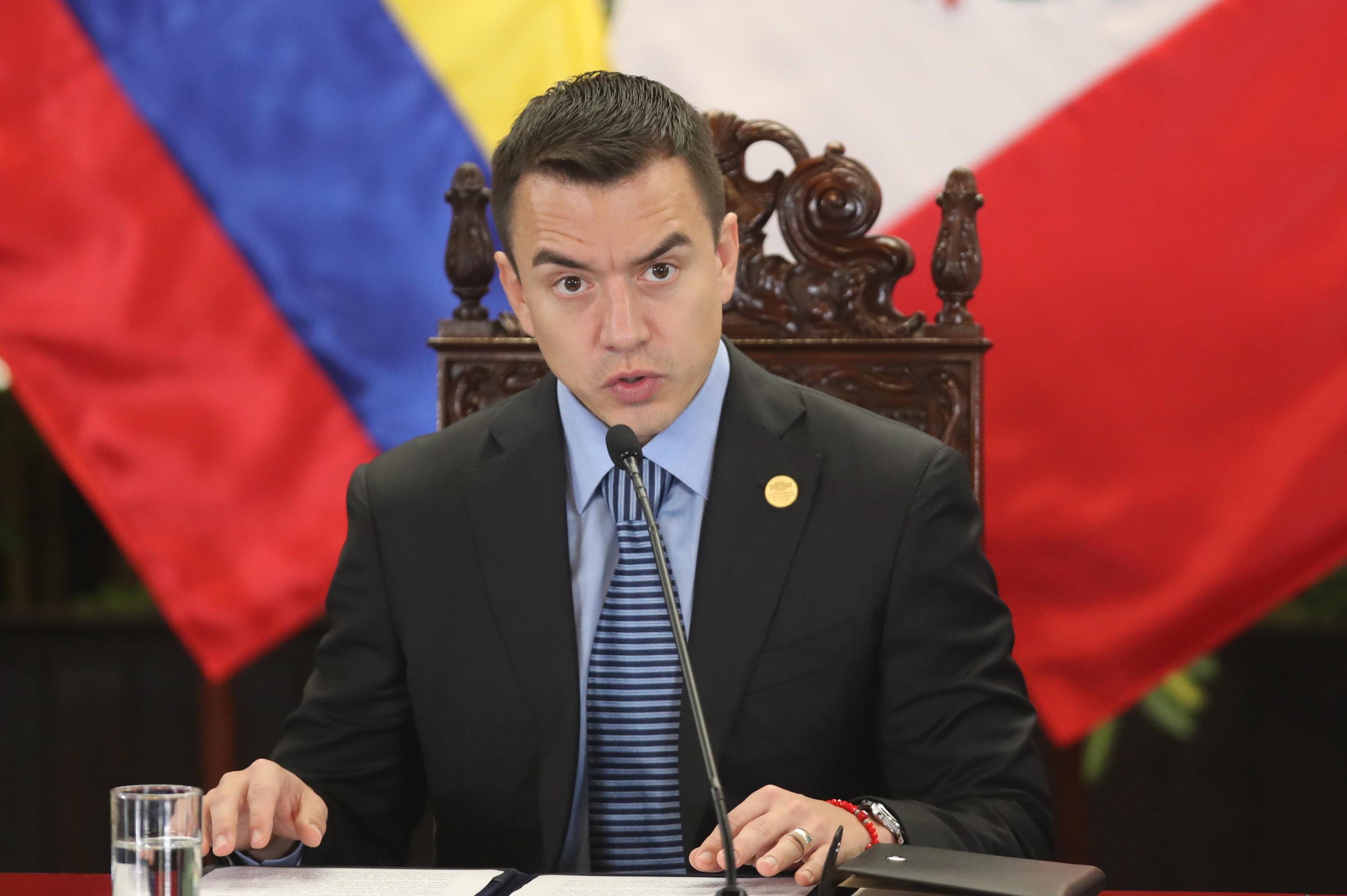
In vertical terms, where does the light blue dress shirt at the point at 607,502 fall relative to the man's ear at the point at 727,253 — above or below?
below

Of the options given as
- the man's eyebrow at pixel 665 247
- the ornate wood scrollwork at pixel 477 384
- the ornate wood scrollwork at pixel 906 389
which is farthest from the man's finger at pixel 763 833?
the ornate wood scrollwork at pixel 477 384

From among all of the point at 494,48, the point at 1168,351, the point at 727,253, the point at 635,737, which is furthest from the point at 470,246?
the point at 1168,351

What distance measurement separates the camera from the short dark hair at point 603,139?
1557 millimetres

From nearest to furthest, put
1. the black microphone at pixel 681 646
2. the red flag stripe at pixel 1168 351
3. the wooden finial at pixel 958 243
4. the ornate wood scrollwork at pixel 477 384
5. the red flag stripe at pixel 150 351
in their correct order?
the black microphone at pixel 681 646 < the wooden finial at pixel 958 243 < the ornate wood scrollwork at pixel 477 384 < the red flag stripe at pixel 1168 351 < the red flag stripe at pixel 150 351

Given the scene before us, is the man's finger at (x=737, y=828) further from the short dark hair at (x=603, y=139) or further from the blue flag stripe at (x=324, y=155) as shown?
the blue flag stripe at (x=324, y=155)

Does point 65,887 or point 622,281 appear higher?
point 622,281

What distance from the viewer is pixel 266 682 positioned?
3285 millimetres

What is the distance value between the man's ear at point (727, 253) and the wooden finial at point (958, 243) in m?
0.36

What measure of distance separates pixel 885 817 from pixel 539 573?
519 mm

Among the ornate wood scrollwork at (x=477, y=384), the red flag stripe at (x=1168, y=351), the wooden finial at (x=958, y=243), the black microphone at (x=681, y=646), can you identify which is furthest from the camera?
the red flag stripe at (x=1168, y=351)

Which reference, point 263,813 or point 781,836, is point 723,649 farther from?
point 263,813

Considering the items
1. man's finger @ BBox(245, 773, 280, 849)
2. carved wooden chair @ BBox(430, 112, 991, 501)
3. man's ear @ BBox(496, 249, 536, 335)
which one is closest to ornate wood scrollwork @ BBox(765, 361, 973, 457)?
carved wooden chair @ BBox(430, 112, 991, 501)

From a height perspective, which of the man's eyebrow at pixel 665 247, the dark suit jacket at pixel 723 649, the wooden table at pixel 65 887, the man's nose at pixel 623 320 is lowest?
the wooden table at pixel 65 887

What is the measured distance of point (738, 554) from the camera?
163 cm
